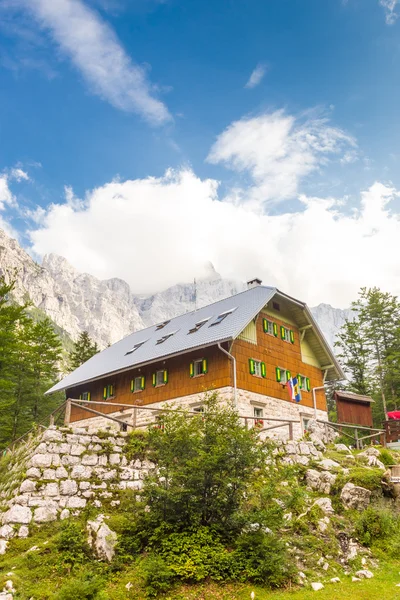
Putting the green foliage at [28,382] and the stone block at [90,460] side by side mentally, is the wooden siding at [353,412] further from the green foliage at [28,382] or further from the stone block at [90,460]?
the green foliage at [28,382]

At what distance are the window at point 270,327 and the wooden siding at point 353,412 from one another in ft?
19.0

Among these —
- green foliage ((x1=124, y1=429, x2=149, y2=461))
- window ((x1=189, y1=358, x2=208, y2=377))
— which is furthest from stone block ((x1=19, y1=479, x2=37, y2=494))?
window ((x1=189, y1=358, x2=208, y2=377))

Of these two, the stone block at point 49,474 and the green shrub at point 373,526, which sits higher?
the stone block at point 49,474

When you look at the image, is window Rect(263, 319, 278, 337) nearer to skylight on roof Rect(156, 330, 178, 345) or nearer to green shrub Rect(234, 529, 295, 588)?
skylight on roof Rect(156, 330, 178, 345)

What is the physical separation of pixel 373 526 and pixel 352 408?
17013 mm

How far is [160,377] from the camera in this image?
28094 mm

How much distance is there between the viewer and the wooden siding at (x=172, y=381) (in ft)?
81.7

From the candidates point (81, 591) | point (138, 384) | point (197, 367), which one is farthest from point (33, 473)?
point (138, 384)

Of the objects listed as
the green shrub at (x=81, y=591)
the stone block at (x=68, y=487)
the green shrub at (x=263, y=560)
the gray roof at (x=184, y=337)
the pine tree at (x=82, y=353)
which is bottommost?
the green shrub at (x=81, y=591)

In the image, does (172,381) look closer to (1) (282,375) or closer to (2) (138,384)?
(2) (138,384)

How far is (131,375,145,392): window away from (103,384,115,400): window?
2.03m

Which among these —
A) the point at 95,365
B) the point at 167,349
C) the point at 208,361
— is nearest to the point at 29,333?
the point at 95,365

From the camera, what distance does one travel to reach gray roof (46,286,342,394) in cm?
2545

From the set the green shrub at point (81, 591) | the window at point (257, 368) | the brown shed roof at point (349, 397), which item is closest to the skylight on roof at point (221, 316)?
the window at point (257, 368)
